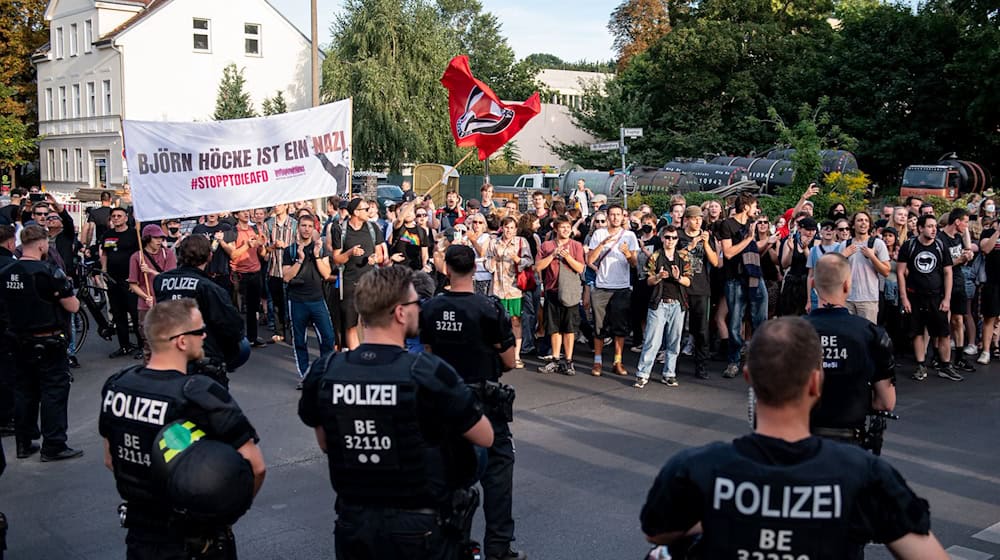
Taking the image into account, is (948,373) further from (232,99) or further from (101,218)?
(232,99)

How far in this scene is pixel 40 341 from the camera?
7.65m

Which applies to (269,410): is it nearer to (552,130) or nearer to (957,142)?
(957,142)

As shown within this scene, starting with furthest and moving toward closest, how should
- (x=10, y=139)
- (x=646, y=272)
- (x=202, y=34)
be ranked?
(x=202, y=34), (x=10, y=139), (x=646, y=272)

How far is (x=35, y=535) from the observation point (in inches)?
243

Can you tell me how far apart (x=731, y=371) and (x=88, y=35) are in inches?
1754

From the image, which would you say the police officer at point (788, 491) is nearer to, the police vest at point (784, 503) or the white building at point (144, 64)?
the police vest at point (784, 503)

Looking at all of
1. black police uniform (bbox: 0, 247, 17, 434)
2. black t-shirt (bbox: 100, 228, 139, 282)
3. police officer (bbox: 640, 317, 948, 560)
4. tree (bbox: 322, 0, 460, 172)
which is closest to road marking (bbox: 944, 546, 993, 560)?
police officer (bbox: 640, 317, 948, 560)

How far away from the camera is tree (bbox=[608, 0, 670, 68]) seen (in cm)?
6431

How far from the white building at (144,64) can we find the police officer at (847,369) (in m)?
42.3

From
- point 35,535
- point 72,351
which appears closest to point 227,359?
point 35,535

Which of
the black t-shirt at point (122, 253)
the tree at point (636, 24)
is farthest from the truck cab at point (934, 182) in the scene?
the tree at point (636, 24)

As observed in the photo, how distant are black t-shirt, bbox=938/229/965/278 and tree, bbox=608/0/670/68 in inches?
2125

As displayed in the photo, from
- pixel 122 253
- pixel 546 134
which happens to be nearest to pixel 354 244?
pixel 122 253

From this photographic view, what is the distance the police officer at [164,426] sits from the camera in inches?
144
